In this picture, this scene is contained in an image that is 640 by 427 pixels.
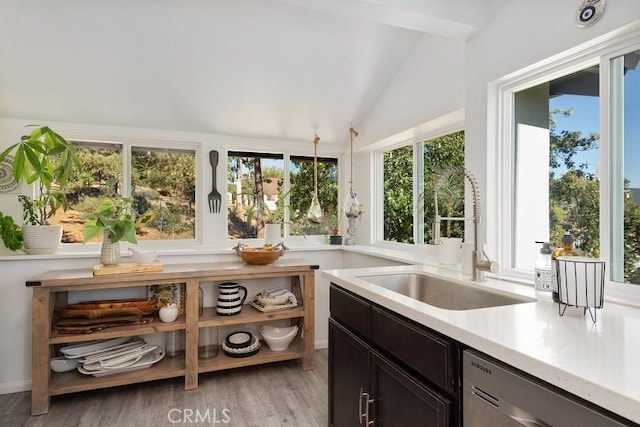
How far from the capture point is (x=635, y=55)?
1362mm

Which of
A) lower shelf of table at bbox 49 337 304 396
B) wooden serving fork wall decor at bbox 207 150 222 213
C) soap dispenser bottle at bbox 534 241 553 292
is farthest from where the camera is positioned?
wooden serving fork wall decor at bbox 207 150 222 213

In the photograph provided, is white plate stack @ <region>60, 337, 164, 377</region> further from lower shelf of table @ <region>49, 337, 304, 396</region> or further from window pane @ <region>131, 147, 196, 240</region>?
window pane @ <region>131, 147, 196, 240</region>

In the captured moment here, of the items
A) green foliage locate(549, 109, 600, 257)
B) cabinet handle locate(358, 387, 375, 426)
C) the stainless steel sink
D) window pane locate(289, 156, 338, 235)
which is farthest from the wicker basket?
green foliage locate(549, 109, 600, 257)

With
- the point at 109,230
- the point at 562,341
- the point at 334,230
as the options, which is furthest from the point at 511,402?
the point at 334,230

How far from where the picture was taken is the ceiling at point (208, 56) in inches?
79.0

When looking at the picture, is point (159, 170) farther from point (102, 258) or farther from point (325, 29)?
point (325, 29)

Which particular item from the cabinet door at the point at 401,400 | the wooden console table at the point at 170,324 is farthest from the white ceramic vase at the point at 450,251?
the wooden console table at the point at 170,324

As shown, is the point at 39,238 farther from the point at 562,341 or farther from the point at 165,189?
the point at 562,341

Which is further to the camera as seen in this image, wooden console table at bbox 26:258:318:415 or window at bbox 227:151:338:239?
window at bbox 227:151:338:239

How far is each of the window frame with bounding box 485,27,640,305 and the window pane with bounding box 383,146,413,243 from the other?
1.02 meters

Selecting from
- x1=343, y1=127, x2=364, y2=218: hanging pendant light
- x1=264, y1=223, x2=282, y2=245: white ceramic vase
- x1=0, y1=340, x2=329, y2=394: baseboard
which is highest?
x1=343, y1=127, x2=364, y2=218: hanging pendant light

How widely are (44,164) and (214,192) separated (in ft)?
3.78

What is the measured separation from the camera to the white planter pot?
2.46 metres

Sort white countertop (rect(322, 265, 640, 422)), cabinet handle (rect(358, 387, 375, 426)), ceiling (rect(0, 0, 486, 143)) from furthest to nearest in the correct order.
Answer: ceiling (rect(0, 0, 486, 143)) → cabinet handle (rect(358, 387, 375, 426)) → white countertop (rect(322, 265, 640, 422))
